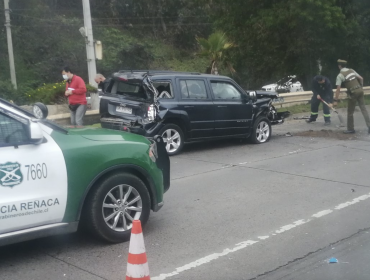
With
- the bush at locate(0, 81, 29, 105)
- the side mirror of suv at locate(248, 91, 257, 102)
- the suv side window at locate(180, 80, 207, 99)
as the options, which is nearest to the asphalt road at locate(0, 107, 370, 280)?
the suv side window at locate(180, 80, 207, 99)

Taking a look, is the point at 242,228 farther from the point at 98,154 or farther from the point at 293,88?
the point at 293,88

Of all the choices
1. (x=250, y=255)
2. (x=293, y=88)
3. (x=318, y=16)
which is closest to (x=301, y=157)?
(x=250, y=255)

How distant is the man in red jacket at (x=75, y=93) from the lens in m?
12.4

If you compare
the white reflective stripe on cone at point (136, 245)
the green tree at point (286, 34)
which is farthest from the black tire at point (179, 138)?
the green tree at point (286, 34)

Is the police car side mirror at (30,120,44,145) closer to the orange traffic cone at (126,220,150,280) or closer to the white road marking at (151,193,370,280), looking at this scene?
the orange traffic cone at (126,220,150,280)

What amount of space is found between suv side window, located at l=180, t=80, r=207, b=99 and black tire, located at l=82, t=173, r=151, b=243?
225 inches

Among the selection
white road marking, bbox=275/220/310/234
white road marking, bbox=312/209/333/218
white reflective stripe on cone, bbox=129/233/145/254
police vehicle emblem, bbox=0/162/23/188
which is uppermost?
police vehicle emblem, bbox=0/162/23/188

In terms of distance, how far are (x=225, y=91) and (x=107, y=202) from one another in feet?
23.1

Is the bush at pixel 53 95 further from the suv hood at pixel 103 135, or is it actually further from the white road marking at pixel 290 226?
the white road marking at pixel 290 226

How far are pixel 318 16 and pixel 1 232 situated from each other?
19.8 metres

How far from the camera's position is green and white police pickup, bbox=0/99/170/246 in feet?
16.1

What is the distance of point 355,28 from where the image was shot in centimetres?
2494

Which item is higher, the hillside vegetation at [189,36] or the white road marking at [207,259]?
the hillside vegetation at [189,36]

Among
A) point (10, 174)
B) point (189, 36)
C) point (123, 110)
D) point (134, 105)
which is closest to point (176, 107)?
point (134, 105)
